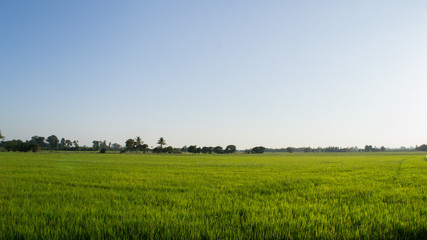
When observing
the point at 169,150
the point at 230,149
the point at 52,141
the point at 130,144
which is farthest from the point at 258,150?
the point at 52,141

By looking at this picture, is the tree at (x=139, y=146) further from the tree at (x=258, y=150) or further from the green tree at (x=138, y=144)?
the tree at (x=258, y=150)

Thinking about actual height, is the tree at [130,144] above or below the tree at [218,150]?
above

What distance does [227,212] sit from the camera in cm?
542

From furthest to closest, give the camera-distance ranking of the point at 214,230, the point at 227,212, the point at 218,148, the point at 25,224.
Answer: the point at 218,148 < the point at 227,212 < the point at 25,224 < the point at 214,230

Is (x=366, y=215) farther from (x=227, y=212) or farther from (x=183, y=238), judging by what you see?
(x=183, y=238)

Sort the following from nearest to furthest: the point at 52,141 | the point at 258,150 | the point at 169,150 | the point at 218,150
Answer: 1. the point at 169,150
2. the point at 218,150
3. the point at 258,150
4. the point at 52,141

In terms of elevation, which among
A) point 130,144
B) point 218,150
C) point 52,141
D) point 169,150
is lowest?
point 218,150

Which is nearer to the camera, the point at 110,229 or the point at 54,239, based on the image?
the point at 54,239

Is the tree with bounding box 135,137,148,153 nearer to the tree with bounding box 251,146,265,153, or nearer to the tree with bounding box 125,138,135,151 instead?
the tree with bounding box 125,138,135,151

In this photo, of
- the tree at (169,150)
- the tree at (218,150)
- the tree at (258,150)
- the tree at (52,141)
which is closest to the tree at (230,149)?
the tree at (218,150)

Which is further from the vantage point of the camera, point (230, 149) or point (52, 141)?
point (52, 141)

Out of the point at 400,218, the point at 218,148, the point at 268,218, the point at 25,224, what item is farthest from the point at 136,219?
the point at 218,148

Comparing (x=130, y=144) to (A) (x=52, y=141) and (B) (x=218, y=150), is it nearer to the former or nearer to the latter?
(B) (x=218, y=150)

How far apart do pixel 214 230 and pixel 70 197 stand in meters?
5.99
